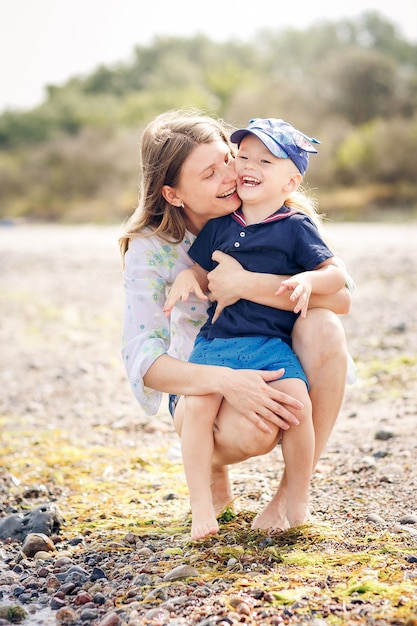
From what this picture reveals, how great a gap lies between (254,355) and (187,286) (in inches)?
16.7

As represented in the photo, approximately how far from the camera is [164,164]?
11.8 ft

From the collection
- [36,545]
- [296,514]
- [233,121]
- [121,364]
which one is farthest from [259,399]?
[233,121]

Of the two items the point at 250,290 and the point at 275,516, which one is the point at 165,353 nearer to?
the point at 250,290

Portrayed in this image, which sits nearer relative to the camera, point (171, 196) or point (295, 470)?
point (295, 470)

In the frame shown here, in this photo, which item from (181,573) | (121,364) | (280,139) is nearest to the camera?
(181,573)

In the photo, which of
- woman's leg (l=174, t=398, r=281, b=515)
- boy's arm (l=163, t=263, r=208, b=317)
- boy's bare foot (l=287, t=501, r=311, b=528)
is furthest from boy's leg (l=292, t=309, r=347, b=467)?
boy's arm (l=163, t=263, r=208, b=317)

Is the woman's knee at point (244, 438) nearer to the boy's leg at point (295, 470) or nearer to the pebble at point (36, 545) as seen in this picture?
the boy's leg at point (295, 470)

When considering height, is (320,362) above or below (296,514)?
above

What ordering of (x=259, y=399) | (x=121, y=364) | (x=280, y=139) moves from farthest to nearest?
1. (x=121, y=364)
2. (x=280, y=139)
3. (x=259, y=399)

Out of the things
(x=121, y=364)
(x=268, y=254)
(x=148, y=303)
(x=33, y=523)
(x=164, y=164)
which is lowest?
(x=121, y=364)

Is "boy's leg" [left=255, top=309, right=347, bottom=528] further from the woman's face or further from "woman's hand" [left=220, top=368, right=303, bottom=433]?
the woman's face

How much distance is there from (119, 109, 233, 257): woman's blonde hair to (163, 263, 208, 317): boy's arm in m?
0.20

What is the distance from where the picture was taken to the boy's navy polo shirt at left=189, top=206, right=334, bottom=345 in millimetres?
3355

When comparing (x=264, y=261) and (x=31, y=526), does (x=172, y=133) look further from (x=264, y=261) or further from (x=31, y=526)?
(x=31, y=526)
